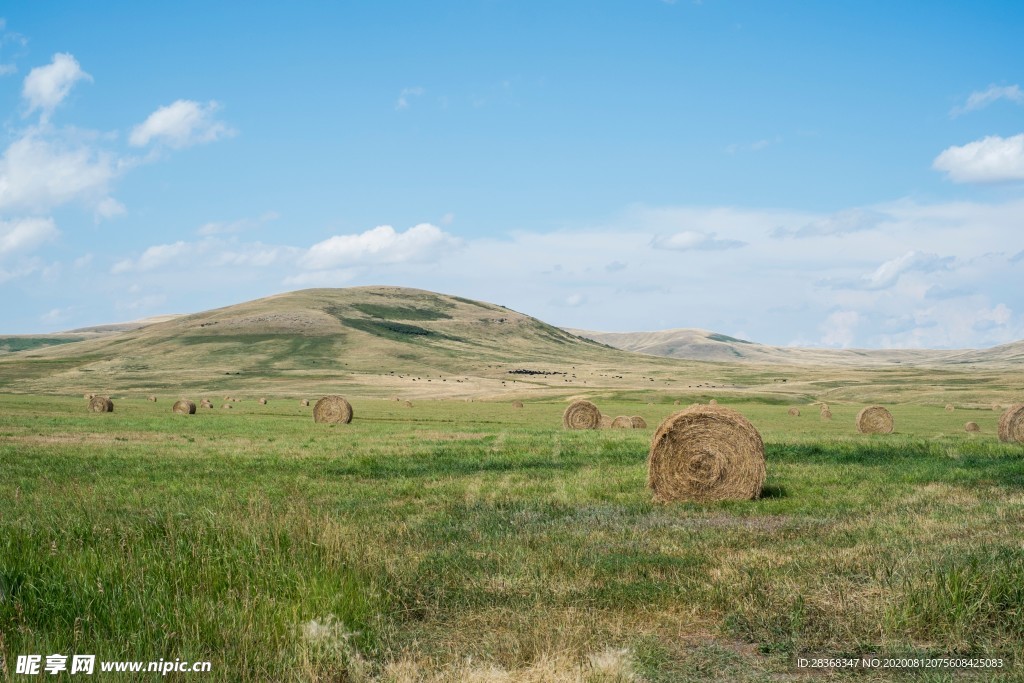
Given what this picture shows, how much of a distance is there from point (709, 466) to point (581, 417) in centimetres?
2834

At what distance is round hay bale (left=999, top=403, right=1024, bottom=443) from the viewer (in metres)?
34.8

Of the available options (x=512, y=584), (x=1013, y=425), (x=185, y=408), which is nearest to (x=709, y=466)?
(x=512, y=584)

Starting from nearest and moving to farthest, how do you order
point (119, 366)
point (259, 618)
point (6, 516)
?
1. point (259, 618)
2. point (6, 516)
3. point (119, 366)

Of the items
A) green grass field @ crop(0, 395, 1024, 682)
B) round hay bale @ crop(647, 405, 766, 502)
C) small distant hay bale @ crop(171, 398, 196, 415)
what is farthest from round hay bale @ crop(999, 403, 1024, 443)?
small distant hay bale @ crop(171, 398, 196, 415)

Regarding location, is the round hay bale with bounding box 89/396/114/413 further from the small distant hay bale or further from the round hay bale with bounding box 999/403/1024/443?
the round hay bale with bounding box 999/403/1024/443

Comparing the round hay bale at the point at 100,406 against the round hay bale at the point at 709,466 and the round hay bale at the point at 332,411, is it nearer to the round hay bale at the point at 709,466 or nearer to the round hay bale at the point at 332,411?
the round hay bale at the point at 332,411

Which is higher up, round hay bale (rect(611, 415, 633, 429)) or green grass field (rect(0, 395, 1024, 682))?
green grass field (rect(0, 395, 1024, 682))

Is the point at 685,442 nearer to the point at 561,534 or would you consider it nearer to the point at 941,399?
the point at 561,534

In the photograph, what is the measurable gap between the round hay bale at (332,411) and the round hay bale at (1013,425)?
117 feet

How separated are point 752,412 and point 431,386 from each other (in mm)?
67703

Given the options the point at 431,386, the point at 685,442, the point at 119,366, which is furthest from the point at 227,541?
the point at 119,366

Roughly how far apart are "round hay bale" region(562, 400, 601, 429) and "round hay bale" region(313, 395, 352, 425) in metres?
14.9

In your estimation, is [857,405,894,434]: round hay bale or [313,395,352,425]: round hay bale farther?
[313,395,352,425]: round hay bale

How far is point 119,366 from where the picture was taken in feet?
494
